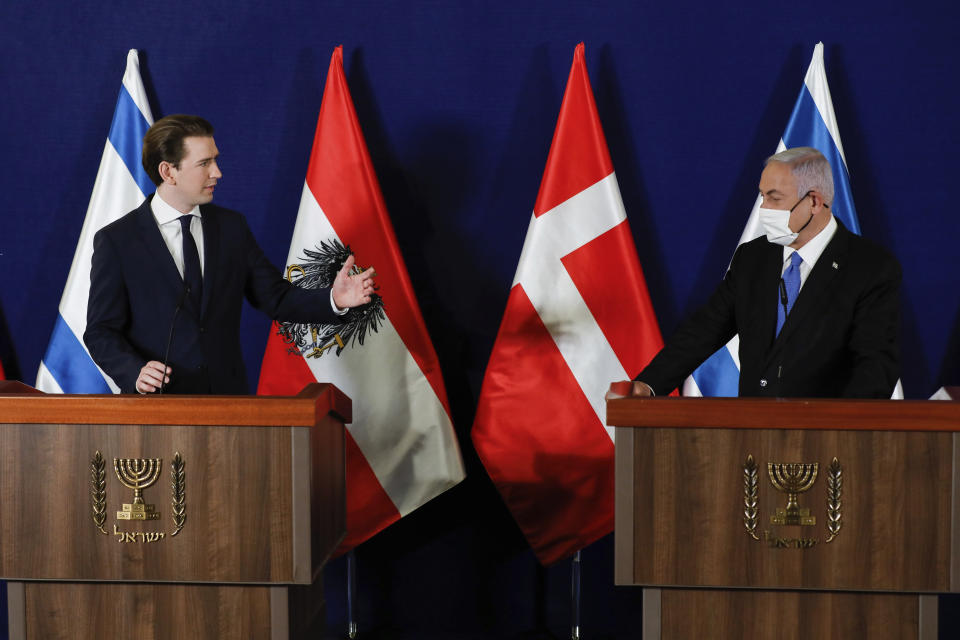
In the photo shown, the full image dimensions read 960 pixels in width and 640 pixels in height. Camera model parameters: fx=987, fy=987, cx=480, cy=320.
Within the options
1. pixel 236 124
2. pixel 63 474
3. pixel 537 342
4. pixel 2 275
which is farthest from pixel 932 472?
pixel 2 275

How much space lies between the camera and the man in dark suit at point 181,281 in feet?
8.22

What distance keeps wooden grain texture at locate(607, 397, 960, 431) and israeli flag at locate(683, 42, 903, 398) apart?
1182 millimetres

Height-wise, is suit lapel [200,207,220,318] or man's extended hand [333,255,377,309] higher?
suit lapel [200,207,220,318]

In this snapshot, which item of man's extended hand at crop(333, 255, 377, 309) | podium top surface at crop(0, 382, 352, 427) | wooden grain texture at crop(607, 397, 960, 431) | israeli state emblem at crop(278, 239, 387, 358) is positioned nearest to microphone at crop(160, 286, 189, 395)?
podium top surface at crop(0, 382, 352, 427)

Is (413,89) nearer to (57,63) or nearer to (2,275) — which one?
(57,63)

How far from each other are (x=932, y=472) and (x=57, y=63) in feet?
10.1

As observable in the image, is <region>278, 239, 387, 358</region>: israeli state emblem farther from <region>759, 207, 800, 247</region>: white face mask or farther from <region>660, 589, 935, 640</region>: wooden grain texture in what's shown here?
<region>660, 589, 935, 640</region>: wooden grain texture

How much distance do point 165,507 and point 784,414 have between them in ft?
4.24

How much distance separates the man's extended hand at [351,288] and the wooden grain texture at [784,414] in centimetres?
80

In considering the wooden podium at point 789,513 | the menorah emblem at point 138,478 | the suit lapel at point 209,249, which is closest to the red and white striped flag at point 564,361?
the suit lapel at point 209,249

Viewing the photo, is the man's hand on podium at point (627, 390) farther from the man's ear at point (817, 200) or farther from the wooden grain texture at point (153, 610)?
the wooden grain texture at point (153, 610)

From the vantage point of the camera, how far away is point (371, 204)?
3.19m

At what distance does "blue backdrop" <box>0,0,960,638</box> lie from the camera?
332cm

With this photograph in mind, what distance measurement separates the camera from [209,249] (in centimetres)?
261
